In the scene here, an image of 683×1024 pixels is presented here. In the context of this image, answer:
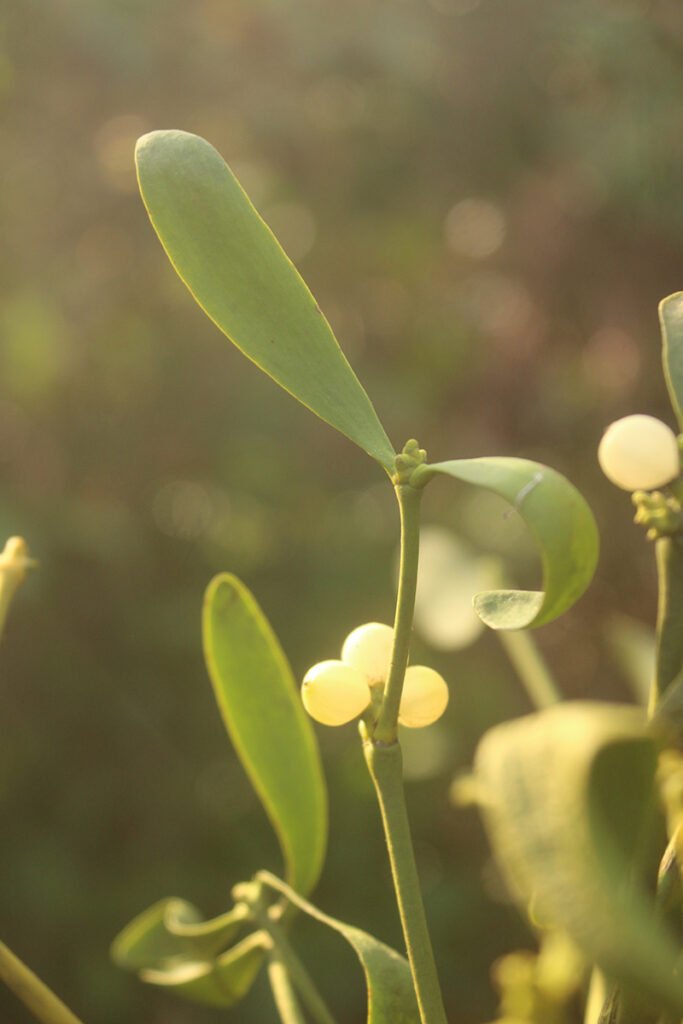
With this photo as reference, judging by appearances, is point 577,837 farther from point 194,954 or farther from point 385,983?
point 194,954

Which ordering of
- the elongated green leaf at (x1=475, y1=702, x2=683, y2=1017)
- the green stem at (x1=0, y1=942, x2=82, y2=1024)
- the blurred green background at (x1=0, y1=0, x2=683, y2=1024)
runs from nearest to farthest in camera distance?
A: the elongated green leaf at (x1=475, y1=702, x2=683, y2=1017), the green stem at (x1=0, y1=942, x2=82, y2=1024), the blurred green background at (x1=0, y1=0, x2=683, y2=1024)

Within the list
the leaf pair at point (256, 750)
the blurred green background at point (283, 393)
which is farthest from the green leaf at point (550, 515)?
the blurred green background at point (283, 393)

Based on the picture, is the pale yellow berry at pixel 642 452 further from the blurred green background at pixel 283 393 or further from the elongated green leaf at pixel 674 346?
the blurred green background at pixel 283 393

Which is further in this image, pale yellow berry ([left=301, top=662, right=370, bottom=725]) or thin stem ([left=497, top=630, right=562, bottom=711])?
thin stem ([left=497, top=630, right=562, bottom=711])

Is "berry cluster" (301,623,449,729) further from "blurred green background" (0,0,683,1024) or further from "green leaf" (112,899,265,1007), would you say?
"blurred green background" (0,0,683,1024)

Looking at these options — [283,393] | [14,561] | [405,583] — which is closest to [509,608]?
[405,583]

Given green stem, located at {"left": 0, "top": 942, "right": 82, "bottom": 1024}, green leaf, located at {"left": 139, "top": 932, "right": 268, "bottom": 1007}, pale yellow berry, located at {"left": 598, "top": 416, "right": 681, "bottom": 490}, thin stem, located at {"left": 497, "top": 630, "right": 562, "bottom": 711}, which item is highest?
pale yellow berry, located at {"left": 598, "top": 416, "right": 681, "bottom": 490}

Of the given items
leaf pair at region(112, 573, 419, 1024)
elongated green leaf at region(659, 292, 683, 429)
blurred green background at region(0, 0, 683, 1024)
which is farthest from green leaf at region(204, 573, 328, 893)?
blurred green background at region(0, 0, 683, 1024)
